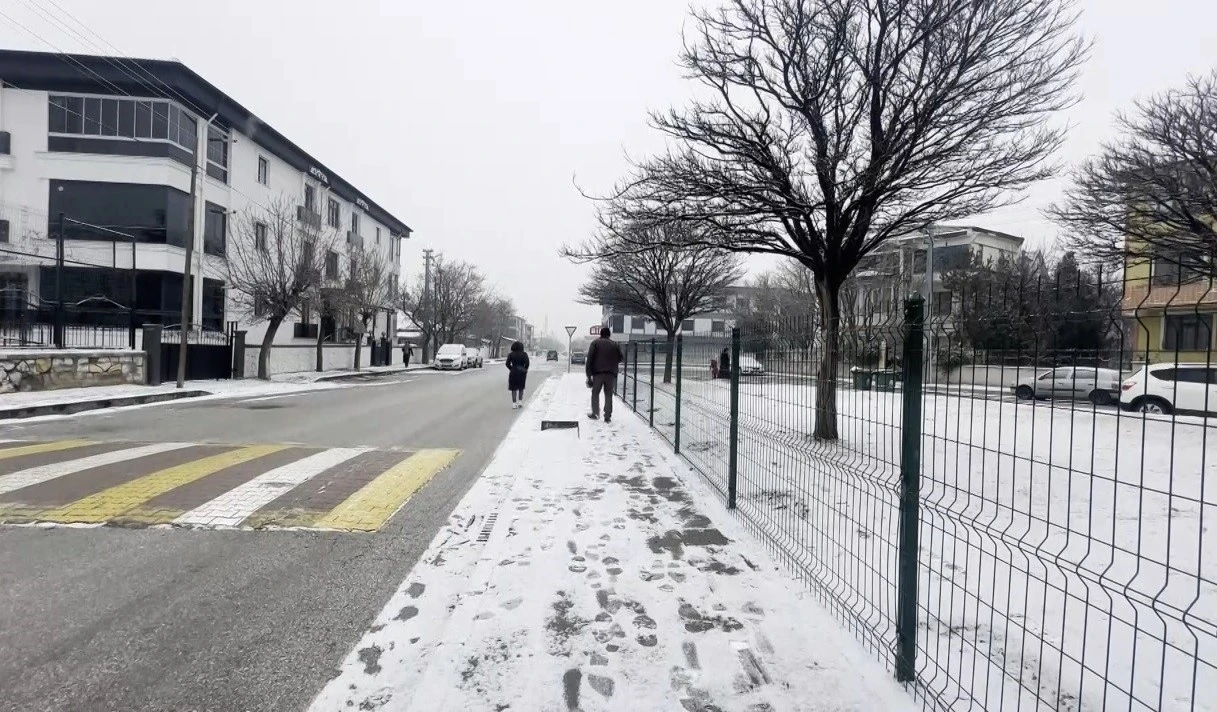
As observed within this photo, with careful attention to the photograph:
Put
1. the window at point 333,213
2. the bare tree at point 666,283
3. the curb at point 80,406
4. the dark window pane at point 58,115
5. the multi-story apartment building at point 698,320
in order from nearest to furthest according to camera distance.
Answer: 1. the curb at point 80,406
2. the bare tree at point 666,283
3. the dark window pane at point 58,115
4. the multi-story apartment building at point 698,320
5. the window at point 333,213

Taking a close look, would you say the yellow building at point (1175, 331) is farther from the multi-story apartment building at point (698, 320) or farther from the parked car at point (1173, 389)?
the multi-story apartment building at point (698, 320)

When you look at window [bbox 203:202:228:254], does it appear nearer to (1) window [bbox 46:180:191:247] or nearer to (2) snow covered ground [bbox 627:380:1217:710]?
(1) window [bbox 46:180:191:247]

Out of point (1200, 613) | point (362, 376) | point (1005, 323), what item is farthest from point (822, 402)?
point (362, 376)

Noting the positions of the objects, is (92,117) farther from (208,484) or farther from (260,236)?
(208,484)

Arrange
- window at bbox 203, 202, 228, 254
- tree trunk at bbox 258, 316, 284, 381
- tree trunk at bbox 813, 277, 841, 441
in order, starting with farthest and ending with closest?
window at bbox 203, 202, 228, 254, tree trunk at bbox 258, 316, 284, 381, tree trunk at bbox 813, 277, 841, 441

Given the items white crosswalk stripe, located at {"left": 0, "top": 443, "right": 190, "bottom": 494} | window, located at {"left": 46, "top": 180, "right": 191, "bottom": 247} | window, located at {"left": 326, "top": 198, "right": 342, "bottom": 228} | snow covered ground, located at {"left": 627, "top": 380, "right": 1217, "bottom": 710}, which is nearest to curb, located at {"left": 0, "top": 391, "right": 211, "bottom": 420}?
white crosswalk stripe, located at {"left": 0, "top": 443, "right": 190, "bottom": 494}

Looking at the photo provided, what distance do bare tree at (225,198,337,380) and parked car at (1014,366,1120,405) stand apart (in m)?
25.2

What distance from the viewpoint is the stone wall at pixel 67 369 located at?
15164mm

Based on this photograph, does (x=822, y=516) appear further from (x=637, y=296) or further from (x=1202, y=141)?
(x=637, y=296)

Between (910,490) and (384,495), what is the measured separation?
5027 mm

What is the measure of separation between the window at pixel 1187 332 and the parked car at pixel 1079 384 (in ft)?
0.86

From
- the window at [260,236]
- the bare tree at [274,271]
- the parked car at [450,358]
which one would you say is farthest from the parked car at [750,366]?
the parked car at [450,358]

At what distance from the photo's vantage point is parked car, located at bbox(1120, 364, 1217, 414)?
6.49 feet

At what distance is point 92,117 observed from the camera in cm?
2548
